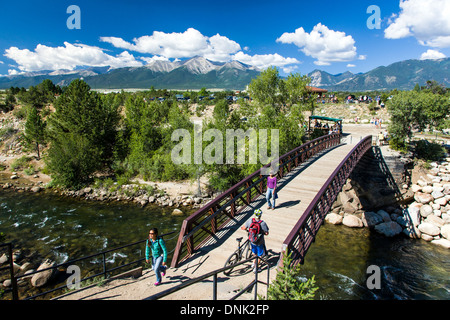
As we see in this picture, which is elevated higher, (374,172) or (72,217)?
(374,172)

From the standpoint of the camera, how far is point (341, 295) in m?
14.2

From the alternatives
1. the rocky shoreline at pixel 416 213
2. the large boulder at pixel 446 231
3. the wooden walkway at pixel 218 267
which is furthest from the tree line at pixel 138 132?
the wooden walkway at pixel 218 267

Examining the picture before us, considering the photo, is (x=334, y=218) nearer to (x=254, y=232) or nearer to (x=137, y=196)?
(x=254, y=232)

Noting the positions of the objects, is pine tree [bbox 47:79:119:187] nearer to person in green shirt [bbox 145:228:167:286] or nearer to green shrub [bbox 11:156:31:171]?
green shrub [bbox 11:156:31:171]

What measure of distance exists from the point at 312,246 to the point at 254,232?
13432 millimetres

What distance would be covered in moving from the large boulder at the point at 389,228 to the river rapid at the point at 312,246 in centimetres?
51

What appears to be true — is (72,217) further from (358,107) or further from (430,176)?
(358,107)

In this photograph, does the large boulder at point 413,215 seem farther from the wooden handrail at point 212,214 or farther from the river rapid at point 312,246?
the wooden handrail at point 212,214

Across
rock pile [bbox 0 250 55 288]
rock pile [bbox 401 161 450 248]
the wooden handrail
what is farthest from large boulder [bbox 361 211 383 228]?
rock pile [bbox 0 250 55 288]

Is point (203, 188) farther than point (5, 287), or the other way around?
point (203, 188)

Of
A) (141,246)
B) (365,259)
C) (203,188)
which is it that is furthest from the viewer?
(203,188)
